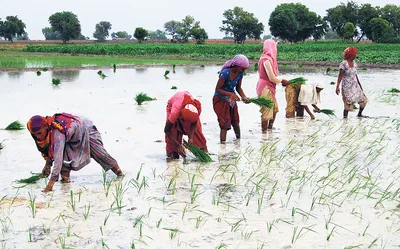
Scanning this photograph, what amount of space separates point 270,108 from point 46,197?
Answer: 11.9ft

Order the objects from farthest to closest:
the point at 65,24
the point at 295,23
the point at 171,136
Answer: the point at 65,24 → the point at 295,23 → the point at 171,136

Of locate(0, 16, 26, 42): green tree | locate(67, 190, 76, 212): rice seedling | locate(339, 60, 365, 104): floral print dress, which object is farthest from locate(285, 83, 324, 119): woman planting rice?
locate(0, 16, 26, 42): green tree

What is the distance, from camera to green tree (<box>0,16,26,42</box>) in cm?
8869

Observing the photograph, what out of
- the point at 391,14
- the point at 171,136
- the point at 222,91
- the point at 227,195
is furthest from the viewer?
the point at 391,14

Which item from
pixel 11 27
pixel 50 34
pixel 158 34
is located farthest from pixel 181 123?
pixel 158 34

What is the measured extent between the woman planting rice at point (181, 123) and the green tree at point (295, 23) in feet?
227

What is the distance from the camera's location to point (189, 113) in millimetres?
5430

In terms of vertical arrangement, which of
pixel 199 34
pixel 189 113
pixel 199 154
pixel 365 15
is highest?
pixel 365 15

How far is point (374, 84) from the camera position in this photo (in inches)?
648

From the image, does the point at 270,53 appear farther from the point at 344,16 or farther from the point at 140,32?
the point at 344,16

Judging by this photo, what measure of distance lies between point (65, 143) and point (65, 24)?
261ft

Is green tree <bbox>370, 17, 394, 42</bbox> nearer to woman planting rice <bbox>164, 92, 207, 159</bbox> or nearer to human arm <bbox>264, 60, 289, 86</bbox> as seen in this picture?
human arm <bbox>264, 60, 289, 86</bbox>

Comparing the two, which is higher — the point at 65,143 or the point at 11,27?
the point at 11,27

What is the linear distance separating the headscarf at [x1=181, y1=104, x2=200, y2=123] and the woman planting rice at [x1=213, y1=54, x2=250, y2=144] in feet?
4.14
